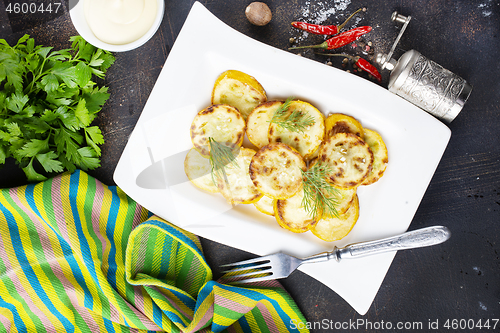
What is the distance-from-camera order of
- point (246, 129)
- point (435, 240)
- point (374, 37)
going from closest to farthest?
point (435, 240), point (246, 129), point (374, 37)

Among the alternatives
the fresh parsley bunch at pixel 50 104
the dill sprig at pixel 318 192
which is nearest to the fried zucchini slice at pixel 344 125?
the dill sprig at pixel 318 192

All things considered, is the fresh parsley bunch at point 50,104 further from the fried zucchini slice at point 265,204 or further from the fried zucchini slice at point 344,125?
the fried zucchini slice at point 344,125

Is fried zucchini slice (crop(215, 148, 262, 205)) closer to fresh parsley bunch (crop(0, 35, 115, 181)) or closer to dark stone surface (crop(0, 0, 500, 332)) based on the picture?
dark stone surface (crop(0, 0, 500, 332))

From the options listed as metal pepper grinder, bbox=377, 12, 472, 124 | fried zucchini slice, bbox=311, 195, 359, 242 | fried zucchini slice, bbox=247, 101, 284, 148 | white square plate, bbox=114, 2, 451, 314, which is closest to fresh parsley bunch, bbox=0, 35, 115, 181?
white square plate, bbox=114, 2, 451, 314

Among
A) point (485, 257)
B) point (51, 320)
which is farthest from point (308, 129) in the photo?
point (51, 320)

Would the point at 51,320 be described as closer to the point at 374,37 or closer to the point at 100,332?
the point at 100,332
